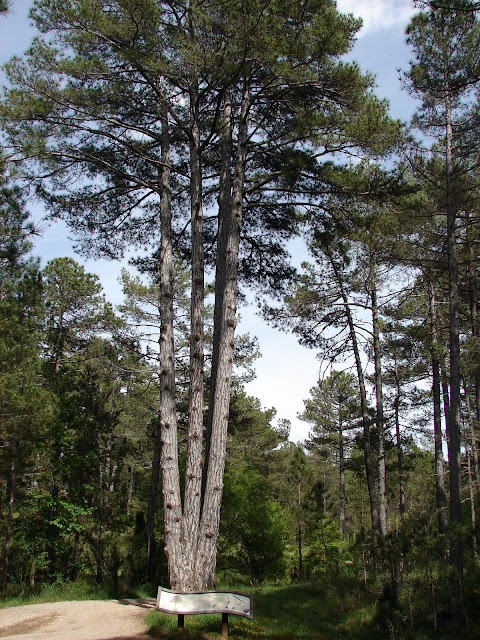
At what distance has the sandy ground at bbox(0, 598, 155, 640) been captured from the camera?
18.2 feet

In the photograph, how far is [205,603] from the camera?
5.11 meters

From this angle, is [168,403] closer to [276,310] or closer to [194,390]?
[194,390]

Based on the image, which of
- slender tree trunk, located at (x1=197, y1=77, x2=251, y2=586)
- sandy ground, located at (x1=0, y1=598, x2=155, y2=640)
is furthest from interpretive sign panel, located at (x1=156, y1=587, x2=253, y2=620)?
slender tree trunk, located at (x1=197, y1=77, x2=251, y2=586)

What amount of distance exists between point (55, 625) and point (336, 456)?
21.8m

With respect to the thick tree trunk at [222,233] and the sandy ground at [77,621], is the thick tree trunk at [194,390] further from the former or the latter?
the sandy ground at [77,621]

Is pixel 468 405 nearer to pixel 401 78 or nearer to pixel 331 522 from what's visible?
pixel 331 522

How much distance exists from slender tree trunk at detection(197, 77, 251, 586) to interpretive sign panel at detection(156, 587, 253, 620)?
1.17 meters

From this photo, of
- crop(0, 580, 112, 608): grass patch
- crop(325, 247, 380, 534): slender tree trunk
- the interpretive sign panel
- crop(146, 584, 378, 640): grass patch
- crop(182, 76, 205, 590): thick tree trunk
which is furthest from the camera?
crop(325, 247, 380, 534): slender tree trunk

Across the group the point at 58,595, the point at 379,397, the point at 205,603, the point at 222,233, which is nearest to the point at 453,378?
the point at 379,397

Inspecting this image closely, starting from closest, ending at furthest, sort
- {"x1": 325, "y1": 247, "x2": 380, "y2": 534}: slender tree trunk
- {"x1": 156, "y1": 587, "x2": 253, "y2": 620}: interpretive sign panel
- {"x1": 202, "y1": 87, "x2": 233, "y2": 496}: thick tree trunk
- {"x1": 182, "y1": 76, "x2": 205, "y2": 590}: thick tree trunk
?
{"x1": 156, "y1": 587, "x2": 253, "y2": 620}: interpretive sign panel
{"x1": 182, "y1": 76, "x2": 205, "y2": 590}: thick tree trunk
{"x1": 202, "y1": 87, "x2": 233, "y2": 496}: thick tree trunk
{"x1": 325, "y1": 247, "x2": 380, "y2": 534}: slender tree trunk

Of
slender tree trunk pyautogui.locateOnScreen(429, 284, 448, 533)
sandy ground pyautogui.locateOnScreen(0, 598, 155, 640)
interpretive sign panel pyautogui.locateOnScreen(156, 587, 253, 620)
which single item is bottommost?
sandy ground pyautogui.locateOnScreen(0, 598, 155, 640)

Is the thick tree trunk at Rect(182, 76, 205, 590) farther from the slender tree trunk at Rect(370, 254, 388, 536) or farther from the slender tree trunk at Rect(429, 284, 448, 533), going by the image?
the slender tree trunk at Rect(429, 284, 448, 533)

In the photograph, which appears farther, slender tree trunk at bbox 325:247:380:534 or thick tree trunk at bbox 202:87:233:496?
slender tree trunk at bbox 325:247:380:534

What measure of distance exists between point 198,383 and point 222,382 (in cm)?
41
